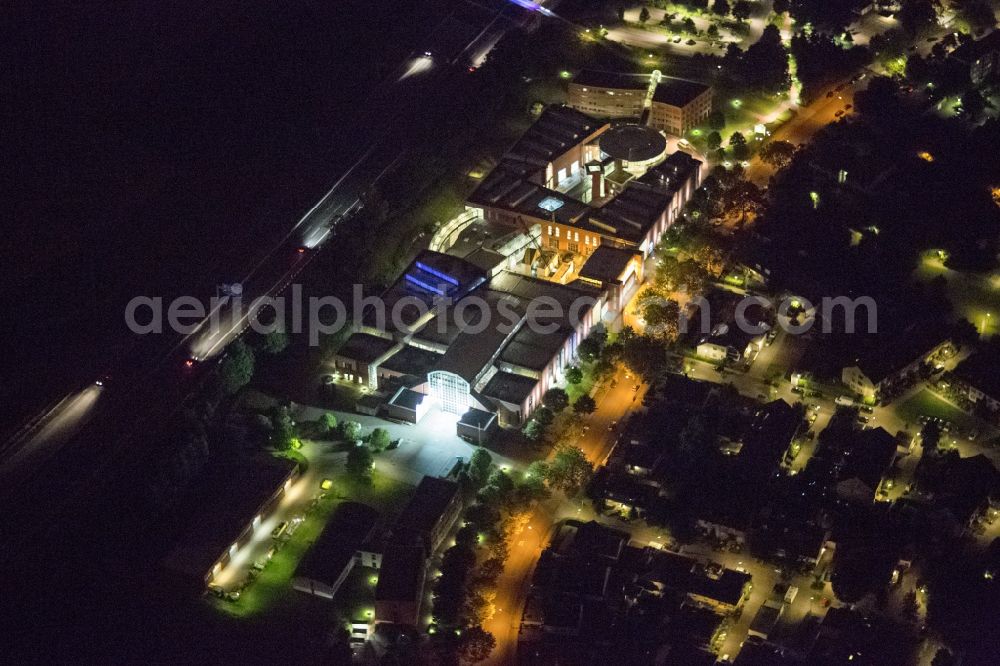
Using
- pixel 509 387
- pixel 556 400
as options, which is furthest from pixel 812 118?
pixel 509 387

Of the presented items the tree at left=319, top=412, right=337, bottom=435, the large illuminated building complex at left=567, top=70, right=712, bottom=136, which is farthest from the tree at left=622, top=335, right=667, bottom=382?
the large illuminated building complex at left=567, top=70, right=712, bottom=136

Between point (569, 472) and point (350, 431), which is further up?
point (569, 472)

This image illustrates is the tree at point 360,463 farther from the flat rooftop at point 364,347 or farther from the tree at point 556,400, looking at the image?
the tree at point 556,400

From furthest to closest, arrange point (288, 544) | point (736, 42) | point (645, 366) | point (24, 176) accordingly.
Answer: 1. point (736, 42)
2. point (24, 176)
3. point (645, 366)
4. point (288, 544)

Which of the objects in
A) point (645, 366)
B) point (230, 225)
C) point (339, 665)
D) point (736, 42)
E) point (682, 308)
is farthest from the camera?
point (736, 42)

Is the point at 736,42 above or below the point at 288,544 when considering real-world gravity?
above

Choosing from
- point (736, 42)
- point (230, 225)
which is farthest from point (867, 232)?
point (230, 225)

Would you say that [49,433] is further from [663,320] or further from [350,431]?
[663,320]

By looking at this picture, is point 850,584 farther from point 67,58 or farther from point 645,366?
point 67,58
